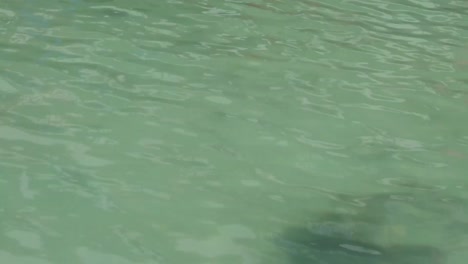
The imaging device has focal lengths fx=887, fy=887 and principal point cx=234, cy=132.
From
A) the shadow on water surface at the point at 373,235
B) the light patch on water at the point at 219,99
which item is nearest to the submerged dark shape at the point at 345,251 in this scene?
the shadow on water surface at the point at 373,235

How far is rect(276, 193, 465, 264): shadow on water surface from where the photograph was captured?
13.9 feet

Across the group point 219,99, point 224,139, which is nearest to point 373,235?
point 224,139

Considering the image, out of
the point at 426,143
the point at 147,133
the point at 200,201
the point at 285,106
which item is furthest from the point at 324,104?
the point at 200,201

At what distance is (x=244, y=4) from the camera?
357 inches

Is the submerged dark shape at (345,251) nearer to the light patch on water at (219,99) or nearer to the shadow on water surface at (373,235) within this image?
the shadow on water surface at (373,235)

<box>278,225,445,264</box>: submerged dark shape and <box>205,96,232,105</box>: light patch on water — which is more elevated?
<box>205,96,232,105</box>: light patch on water

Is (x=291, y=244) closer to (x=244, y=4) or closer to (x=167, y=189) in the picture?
(x=167, y=189)

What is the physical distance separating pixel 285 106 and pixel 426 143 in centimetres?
101

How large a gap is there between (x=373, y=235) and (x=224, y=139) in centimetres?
136

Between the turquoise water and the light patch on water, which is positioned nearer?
the turquoise water

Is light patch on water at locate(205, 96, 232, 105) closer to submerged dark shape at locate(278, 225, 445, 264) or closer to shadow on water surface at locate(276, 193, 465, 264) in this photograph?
shadow on water surface at locate(276, 193, 465, 264)

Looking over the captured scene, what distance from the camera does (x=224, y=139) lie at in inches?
215

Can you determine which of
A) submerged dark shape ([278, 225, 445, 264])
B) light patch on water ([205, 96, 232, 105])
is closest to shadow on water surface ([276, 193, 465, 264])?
submerged dark shape ([278, 225, 445, 264])

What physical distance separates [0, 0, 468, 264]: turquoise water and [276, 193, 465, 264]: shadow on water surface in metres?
0.01
